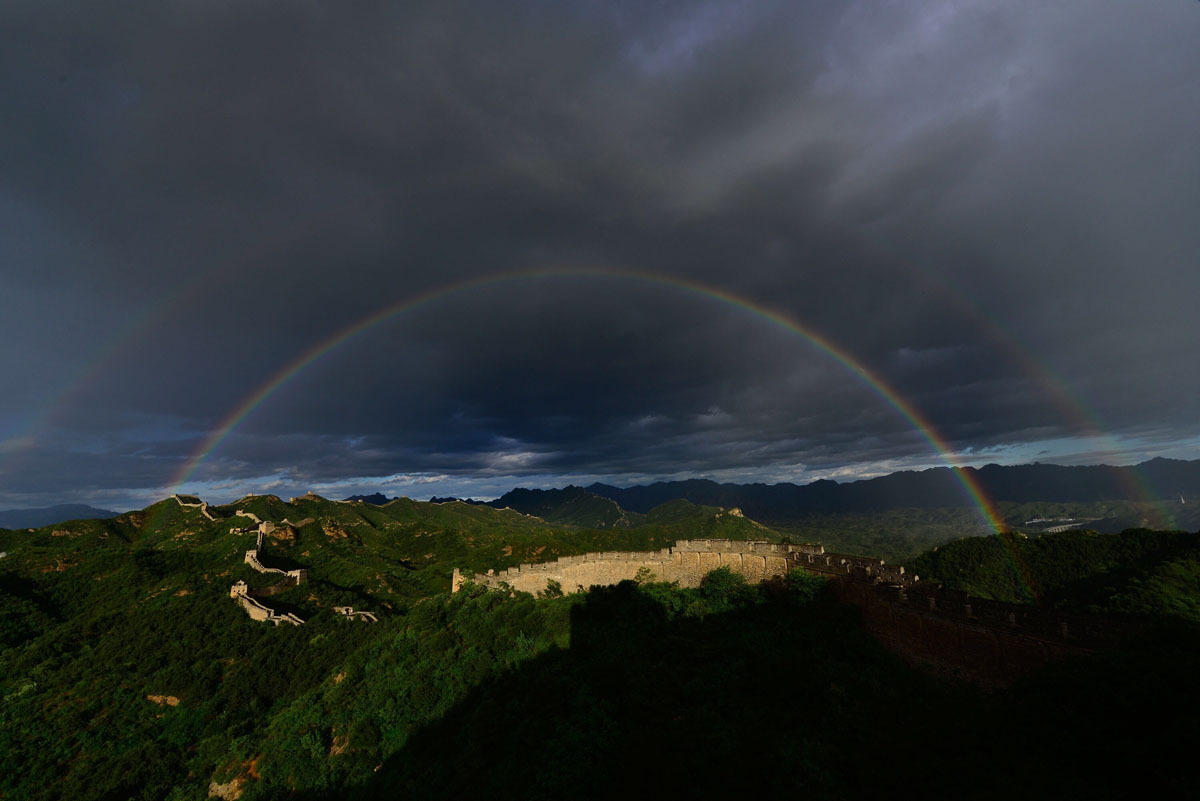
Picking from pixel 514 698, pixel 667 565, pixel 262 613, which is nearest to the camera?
pixel 514 698

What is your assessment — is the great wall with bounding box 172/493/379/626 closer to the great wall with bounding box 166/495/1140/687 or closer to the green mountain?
the green mountain

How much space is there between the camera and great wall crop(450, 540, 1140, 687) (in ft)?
55.6

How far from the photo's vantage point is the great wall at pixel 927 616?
16.9 m

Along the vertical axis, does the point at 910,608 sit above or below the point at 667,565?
below

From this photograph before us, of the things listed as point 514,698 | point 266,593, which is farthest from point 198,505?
point 514,698

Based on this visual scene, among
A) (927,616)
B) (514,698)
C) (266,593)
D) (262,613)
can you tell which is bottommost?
(514,698)

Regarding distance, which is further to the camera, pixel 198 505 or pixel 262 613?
pixel 198 505

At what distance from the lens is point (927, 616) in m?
20.7

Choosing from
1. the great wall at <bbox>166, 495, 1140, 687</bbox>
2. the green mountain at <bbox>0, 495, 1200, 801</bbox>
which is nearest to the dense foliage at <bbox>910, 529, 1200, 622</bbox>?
the green mountain at <bbox>0, 495, 1200, 801</bbox>

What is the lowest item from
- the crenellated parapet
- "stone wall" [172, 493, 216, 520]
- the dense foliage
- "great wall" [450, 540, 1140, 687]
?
the dense foliage

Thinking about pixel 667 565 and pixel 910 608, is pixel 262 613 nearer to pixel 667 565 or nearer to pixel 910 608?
pixel 667 565

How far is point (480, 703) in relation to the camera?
25.7 metres

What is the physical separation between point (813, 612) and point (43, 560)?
76.2 meters

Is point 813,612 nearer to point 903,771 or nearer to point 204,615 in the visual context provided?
point 903,771
